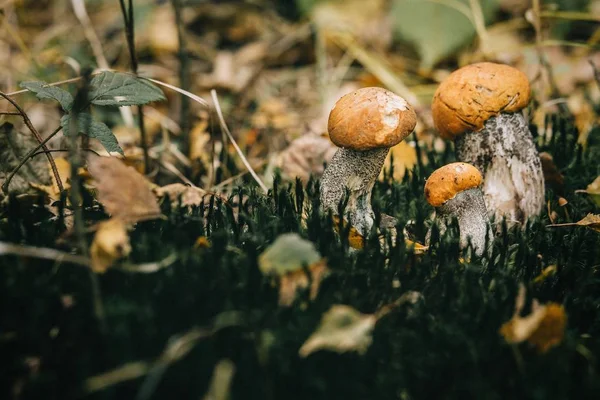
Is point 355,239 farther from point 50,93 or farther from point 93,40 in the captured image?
point 93,40

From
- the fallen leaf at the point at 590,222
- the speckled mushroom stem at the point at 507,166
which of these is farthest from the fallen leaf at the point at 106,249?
the fallen leaf at the point at 590,222

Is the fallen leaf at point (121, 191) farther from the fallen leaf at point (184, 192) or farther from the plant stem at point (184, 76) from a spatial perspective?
the plant stem at point (184, 76)

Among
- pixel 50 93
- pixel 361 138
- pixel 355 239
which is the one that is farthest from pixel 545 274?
pixel 50 93

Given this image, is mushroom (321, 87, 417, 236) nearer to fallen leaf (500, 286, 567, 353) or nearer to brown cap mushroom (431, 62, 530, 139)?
brown cap mushroom (431, 62, 530, 139)

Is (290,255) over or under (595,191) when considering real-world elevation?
under

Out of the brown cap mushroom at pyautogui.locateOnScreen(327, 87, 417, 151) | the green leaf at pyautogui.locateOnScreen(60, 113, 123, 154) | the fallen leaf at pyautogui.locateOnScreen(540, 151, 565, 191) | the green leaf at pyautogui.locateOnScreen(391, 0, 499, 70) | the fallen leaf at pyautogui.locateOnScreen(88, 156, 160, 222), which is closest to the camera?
the fallen leaf at pyautogui.locateOnScreen(88, 156, 160, 222)

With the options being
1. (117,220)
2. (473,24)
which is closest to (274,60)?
(473,24)

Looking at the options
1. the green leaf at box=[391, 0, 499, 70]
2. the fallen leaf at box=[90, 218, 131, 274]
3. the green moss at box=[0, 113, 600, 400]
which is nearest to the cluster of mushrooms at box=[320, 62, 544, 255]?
the green moss at box=[0, 113, 600, 400]
